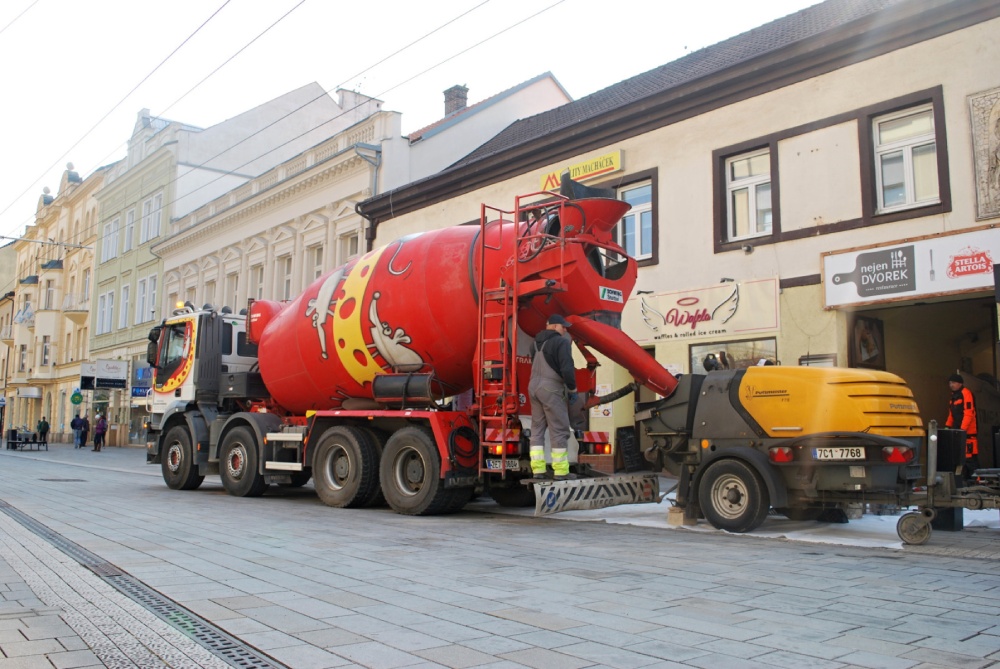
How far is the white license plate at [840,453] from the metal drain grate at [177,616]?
5486mm

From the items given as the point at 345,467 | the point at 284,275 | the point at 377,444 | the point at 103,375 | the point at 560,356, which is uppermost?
the point at 284,275

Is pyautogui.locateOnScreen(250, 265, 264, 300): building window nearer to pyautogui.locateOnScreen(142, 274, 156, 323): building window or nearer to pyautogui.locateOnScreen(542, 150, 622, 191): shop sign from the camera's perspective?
pyautogui.locateOnScreen(142, 274, 156, 323): building window

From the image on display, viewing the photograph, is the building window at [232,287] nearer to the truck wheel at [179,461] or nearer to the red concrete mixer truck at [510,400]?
the truck wheel at [179,461]

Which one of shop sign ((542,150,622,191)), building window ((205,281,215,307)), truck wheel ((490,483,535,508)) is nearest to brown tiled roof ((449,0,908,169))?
shop sign ((542,150,622,191))

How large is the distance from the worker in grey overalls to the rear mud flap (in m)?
0.23

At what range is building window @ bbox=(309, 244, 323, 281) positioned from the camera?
89.1 ft

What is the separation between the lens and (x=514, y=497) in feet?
36.0

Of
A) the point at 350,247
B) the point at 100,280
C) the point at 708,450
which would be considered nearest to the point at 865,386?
the point at 708,450

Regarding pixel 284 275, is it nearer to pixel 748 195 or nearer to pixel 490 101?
pixel 490 101

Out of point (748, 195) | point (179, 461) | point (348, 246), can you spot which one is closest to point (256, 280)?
point (348, 246)

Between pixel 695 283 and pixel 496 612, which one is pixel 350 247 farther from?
pixel 496 612

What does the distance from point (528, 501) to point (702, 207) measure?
6957 mm

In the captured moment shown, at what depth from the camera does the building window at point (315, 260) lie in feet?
89.1

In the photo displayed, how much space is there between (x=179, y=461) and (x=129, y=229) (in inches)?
1260
